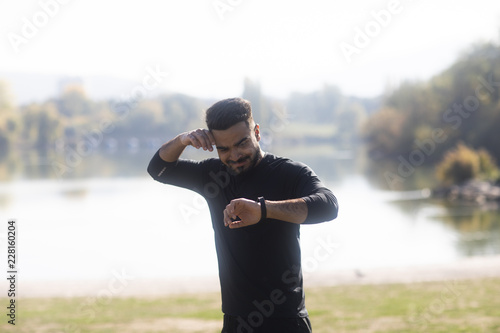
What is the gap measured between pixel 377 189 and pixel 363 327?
34140mm

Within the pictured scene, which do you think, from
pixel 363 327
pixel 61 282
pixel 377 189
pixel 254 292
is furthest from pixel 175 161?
pixel 377 189

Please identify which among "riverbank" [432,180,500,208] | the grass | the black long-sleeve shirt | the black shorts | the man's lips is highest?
"riverbank" [432,180,500,208]

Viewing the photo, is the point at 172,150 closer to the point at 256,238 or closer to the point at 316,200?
the point at 256,238

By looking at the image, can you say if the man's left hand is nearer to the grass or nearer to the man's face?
the man's face

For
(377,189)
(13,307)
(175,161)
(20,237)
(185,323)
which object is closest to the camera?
(175,161)

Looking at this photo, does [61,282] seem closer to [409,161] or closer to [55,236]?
[55,236]

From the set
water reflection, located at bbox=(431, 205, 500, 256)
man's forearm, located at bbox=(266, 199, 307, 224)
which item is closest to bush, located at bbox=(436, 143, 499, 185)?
water reflection, located at bbox=(431, 205, 500, 256)

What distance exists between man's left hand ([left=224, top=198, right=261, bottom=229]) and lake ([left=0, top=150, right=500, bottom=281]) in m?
10.9

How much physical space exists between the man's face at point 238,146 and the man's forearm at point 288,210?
41 cm

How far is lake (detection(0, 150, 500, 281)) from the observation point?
17.5m

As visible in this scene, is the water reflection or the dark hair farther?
the water reflection

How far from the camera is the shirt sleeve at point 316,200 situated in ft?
9.64

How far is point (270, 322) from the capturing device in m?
3.17

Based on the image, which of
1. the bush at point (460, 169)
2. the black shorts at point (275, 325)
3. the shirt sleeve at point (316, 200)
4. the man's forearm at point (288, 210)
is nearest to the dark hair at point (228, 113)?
the shirt sleeve at point (316, 200)
